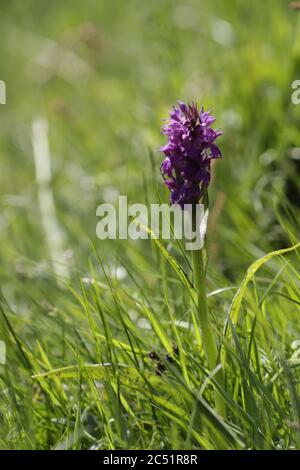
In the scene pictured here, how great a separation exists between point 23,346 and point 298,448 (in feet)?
2.18

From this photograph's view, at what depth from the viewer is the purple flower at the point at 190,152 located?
1360 mm

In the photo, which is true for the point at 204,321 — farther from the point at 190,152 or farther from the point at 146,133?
the point at 146,133

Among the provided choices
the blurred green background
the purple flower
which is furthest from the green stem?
the blurred green background

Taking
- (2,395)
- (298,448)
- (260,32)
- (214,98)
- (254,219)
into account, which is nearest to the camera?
(298,448)

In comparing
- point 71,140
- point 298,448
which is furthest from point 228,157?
point 298,448

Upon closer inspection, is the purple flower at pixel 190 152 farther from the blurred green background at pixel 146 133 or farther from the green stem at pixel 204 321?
the blurred green background at pixel 146 133

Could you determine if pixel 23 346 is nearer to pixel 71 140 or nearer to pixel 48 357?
pixel 48 357

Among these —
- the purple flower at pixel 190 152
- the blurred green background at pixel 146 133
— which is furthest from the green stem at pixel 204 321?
the blurred green background at pixel 146 133

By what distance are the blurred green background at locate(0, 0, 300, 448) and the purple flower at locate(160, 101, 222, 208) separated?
45 cm

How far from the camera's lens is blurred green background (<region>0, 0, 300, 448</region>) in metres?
2.56

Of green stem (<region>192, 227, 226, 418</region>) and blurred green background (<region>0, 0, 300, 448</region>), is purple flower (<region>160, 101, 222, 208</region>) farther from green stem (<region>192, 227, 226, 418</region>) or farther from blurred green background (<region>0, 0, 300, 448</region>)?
blurred green background (<region>0, 0, 300, 448</region>)

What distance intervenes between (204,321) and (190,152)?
1.04 feet

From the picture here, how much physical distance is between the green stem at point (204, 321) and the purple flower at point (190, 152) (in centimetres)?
12

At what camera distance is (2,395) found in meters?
1.62
